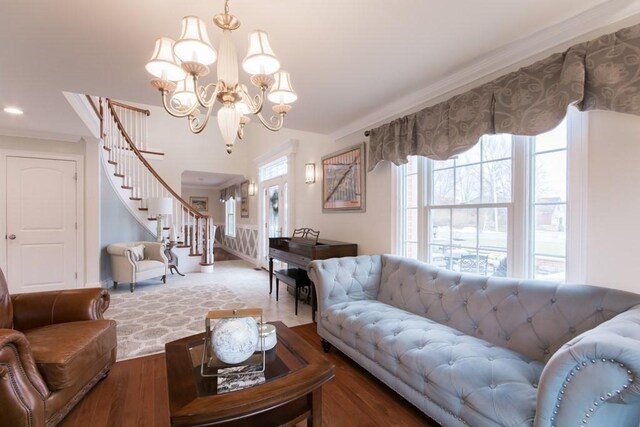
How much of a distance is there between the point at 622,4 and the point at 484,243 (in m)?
1.63

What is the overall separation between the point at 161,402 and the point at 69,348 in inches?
26.4

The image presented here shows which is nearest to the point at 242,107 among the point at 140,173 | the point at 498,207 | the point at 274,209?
the point at 498,207

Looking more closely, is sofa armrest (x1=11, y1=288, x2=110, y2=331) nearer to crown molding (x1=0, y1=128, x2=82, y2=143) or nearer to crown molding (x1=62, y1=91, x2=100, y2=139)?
crown molding (x1=62, y1=91, x2=100, y2=139)

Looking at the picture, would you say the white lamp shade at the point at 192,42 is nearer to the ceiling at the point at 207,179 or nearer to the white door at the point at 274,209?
the white door at the point at 274,209

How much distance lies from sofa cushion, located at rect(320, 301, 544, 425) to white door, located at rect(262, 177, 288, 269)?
374 cm

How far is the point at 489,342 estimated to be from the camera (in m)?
1.86

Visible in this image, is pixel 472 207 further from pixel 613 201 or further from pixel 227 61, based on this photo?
pixel 227 61

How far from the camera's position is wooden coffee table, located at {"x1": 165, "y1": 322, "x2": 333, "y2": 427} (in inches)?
43.6

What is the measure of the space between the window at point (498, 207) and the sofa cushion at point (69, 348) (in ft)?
8.86

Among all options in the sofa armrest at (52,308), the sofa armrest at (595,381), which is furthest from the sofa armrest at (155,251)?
the sofa armrest at (595,381)

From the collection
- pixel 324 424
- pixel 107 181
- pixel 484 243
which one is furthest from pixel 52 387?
pixel 107 181

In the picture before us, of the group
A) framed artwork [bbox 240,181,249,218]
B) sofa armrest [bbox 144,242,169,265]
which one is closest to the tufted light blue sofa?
sofa armrest [bbox 144,242,169,265]

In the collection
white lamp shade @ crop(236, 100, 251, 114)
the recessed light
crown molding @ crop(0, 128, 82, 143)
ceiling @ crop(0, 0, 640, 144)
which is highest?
ceiling @ crop(0, 0, 640, 144)

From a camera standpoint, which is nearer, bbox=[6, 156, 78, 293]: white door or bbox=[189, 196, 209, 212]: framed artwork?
bbox=[6, 156, 78, 293]: white door
